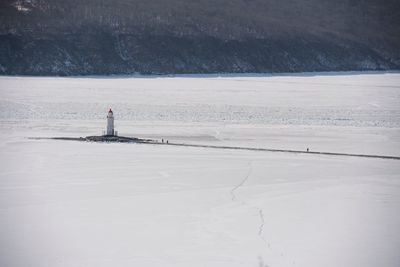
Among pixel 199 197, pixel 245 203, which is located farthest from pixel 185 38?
pixel 245 203

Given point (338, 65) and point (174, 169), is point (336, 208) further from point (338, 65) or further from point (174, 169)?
point (338, 65)

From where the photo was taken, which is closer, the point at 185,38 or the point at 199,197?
the point at 199,197

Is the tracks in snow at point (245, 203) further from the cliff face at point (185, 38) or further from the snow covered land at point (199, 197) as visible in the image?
the cliff face at point (185, 38)

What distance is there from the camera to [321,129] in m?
26.5

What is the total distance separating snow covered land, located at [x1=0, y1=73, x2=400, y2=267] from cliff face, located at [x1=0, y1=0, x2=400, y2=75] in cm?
5956

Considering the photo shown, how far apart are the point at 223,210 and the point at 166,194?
5.40 ft

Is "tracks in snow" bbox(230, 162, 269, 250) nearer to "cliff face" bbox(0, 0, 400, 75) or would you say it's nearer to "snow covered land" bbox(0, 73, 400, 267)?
"snow covered land" bbox(0, 73, 400, 267)

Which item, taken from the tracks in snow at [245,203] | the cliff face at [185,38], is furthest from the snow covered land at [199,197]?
the cliff face at [185,38]

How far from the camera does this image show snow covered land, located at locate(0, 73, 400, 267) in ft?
33.7

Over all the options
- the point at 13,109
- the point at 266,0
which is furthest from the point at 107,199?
the point at 266,0

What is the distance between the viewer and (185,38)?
113m

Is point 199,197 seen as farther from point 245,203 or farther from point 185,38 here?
point 185,38

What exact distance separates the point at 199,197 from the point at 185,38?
10075 cm

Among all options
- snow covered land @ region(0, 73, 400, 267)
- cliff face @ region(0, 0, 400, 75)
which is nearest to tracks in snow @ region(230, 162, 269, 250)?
snow covered land @ region(0, 73, 400, 267)
